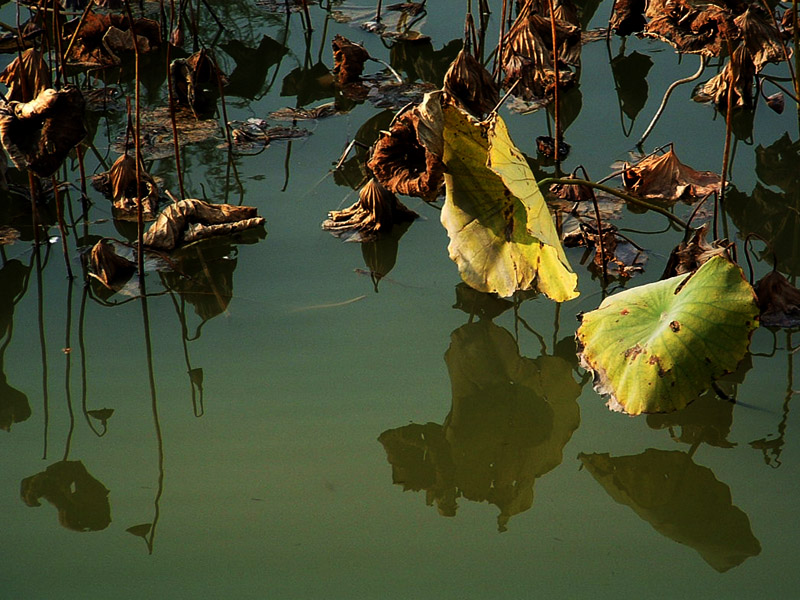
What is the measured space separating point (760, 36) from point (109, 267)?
177 cm

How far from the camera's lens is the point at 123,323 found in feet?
6.75

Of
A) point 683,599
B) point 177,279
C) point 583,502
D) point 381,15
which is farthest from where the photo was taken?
point 381,15

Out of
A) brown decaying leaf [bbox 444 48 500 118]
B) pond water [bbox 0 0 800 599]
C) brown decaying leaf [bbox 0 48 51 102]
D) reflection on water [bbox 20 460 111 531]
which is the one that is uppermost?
brown decaying leaf [bbox 0 48 51 102]

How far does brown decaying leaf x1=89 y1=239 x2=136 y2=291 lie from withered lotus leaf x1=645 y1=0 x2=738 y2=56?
153 centimetres

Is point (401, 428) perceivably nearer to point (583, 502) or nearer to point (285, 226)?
point (583, 502)

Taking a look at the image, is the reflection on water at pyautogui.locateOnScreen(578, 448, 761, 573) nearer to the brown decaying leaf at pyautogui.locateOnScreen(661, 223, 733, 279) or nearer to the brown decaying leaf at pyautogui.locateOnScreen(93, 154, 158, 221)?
the brown decaying leaf at pyautogui.locateOnScreen(661, 223, 733, 279)

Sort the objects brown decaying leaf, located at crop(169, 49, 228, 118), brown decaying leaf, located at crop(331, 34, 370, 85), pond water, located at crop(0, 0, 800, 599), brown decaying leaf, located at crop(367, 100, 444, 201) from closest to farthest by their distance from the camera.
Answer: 1. pond water, located at crop(0, 0, 800, 599)
2. brown decaying leaf, located at crop(367, 100, 444, 201)
3. brown decaying leaf, located at crop(169, 49, 228, 118)
4. brown decaying leaf, located at crop(331, 34, 370, 85)

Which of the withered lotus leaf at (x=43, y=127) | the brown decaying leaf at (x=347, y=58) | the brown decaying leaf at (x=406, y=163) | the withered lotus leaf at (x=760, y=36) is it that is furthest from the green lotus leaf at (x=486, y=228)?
the brown decaying leaf at (x=347, y=58)

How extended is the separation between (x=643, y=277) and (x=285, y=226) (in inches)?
35.6

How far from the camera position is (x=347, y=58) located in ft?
10.00

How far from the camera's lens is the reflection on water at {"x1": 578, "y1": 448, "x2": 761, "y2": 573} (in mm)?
1491

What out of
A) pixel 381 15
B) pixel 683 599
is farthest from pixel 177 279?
pixel 381 15

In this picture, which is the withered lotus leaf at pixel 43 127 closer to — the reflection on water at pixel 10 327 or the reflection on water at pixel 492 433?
the reflection on water at pixel 10 327

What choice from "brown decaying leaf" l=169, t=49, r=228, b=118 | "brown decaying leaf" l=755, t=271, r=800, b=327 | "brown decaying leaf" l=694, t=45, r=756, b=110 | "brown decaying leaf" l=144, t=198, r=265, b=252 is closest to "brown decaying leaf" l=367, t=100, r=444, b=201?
"brown decaying leaf" l=144, t=198, r=265, b=252
